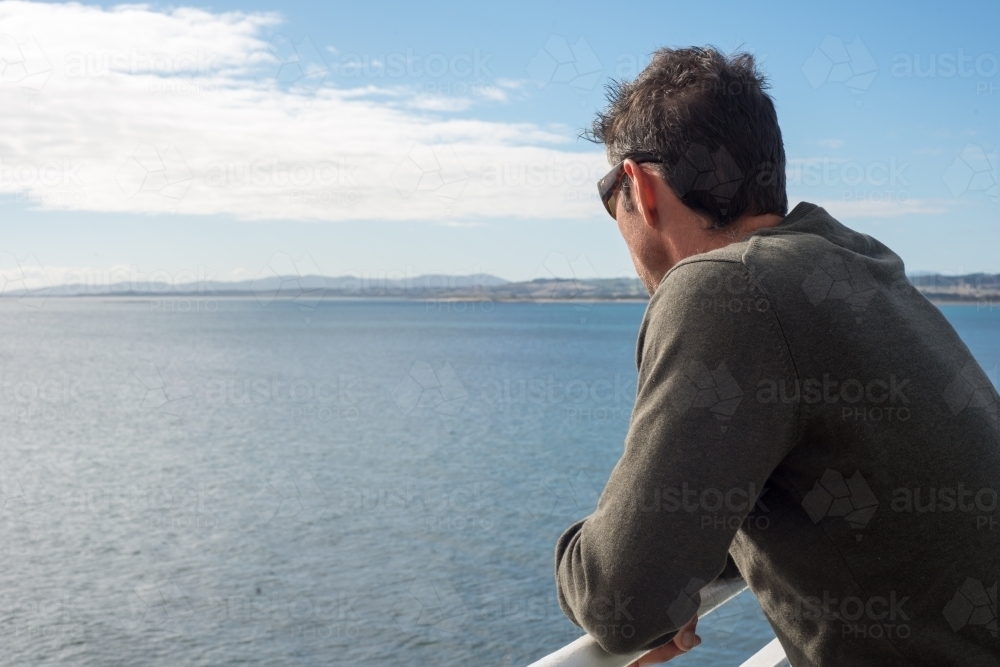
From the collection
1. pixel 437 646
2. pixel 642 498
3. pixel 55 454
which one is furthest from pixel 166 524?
pixel 642 498

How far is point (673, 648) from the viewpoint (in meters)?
1.60

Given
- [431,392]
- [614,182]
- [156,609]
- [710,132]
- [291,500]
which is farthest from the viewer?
[431,392]

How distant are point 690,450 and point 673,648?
0.51 metres

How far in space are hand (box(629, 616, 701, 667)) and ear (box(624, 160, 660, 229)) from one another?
72 centimetres

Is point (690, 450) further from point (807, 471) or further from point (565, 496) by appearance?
point (565, 496)

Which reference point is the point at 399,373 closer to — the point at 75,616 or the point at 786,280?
the point at 75,616

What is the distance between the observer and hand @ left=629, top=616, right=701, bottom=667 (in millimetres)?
1579

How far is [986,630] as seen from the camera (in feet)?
4.42

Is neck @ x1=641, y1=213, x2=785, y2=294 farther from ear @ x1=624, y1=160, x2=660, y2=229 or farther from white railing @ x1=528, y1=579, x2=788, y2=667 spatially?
white railing @ x1=528, y1=579, x2=788, y2=667

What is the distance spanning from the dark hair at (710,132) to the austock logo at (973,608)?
71cm

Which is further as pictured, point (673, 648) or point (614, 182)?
point (614, 182)

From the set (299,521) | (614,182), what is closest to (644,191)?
(614,182)

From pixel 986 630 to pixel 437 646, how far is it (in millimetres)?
12440

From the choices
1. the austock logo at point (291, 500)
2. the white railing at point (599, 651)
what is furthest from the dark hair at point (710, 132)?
the austock logo at point (291, 500)
